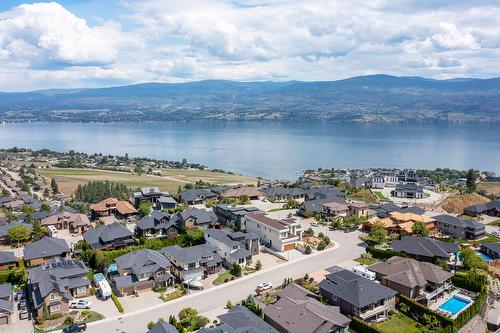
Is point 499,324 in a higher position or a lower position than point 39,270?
lower

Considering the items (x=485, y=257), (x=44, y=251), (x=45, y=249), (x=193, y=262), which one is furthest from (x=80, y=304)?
(x=485, y=257)

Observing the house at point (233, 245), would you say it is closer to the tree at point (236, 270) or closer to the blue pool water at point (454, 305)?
the tree at point (236, 270)

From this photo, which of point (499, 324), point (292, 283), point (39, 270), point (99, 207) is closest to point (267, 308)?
point (292, 283)

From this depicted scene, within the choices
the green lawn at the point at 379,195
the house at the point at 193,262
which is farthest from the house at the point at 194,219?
the green lawn at the point at 379,195

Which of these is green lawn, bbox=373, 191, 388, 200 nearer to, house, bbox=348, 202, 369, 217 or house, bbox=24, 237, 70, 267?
house, bbox=348, 202, 369, 217

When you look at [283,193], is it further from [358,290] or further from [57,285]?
[57,285]

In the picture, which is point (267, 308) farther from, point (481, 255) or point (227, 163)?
point (227, 163)

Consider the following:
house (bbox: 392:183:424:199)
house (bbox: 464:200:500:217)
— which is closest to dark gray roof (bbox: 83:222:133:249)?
house (bbox: 464:200:500:217)
